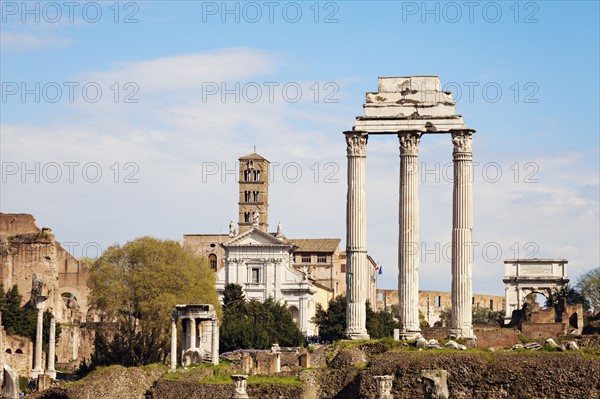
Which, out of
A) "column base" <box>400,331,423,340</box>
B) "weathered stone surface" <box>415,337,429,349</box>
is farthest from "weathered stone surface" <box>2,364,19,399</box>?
"column base" <box>400,331,423,340</box>

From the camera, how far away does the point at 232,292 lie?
4099 inches

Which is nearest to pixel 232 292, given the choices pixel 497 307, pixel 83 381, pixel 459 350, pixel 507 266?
pixel 507 266

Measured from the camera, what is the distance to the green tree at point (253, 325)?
259 ft

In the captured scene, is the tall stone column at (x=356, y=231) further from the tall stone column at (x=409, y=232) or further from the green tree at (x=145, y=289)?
the green tree at (x=145, y=289)

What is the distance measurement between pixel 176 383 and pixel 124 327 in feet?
71.8

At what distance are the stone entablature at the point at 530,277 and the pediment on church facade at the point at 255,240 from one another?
57.3 ft

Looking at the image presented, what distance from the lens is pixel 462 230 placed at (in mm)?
54969

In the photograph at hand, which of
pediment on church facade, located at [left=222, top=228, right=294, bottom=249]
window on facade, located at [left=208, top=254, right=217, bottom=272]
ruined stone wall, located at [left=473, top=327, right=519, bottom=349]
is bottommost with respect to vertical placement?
ruined stone wall, located at [left=473, top=327, right=519, bottom=349]

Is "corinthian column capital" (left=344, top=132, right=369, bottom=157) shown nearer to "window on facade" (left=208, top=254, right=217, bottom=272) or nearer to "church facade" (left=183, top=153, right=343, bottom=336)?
"church facade" (left=183, top=153, right=343, bottom=336)

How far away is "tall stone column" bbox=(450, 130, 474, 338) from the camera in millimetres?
54969

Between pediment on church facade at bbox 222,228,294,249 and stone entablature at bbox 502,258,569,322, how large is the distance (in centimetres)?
1746

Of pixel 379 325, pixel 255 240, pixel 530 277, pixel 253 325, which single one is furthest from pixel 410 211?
pixel 255 240

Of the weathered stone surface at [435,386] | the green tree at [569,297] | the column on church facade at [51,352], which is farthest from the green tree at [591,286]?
the weathered stone surface at [435,386]

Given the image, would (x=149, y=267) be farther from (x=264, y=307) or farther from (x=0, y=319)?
(x=264, y=307)
